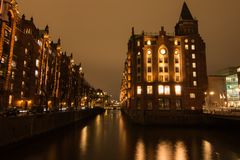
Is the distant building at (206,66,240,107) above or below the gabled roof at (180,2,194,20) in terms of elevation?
below

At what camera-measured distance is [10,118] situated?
34.9m

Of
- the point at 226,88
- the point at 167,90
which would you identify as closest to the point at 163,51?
the point at 167,90

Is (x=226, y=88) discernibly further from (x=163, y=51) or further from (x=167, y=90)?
(x=167, y=90)

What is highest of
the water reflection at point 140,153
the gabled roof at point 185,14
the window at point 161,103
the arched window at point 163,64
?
the gabled roof at point 185,14

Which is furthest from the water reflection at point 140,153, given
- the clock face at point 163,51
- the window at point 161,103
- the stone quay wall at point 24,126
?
the clock face at point 163,51

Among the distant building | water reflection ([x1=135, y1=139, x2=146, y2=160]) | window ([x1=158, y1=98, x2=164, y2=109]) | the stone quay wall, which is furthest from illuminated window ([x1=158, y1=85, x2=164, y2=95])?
the distant building

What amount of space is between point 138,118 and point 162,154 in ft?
154

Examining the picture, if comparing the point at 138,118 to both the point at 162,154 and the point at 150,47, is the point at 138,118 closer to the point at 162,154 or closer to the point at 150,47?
the point at 150,47

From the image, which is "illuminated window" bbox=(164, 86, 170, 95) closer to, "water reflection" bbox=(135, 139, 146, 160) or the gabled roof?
the gabled roof

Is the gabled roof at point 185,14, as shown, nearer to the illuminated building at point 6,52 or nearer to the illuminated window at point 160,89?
the illuminated window at point 160,89

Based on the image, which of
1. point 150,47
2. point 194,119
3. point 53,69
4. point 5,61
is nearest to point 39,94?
point 53,69

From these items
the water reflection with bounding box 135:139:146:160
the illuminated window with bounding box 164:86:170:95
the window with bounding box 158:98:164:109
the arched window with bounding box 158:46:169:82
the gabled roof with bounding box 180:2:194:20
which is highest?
the gabled roof with bounding box 180:2:194:20

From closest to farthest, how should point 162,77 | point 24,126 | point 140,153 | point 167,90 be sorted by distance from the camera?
point 140,153 < point 24,126 < point 167,90 < point 162,77

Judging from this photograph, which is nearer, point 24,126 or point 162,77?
point 24,126
